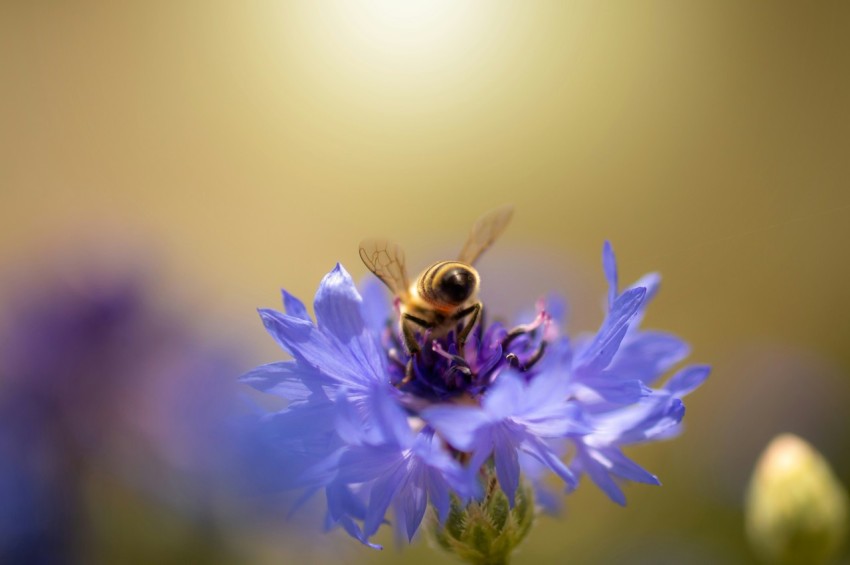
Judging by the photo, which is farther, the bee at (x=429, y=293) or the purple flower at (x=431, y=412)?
the bee at (x=429, y=293)

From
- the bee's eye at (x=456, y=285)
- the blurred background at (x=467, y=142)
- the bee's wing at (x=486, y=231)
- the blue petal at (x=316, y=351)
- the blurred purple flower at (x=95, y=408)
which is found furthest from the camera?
the blurred background at (x=467, y=142)

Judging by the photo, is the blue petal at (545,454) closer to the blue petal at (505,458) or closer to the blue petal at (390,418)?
the blue petal at (505,458)

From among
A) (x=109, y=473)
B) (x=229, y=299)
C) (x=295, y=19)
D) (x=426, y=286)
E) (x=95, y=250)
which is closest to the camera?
(x=426, y=286)

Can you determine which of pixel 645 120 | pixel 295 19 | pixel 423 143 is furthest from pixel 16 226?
pixel 645 120

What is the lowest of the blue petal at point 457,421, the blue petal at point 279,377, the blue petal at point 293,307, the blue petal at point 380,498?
the blue petal at point 380,498

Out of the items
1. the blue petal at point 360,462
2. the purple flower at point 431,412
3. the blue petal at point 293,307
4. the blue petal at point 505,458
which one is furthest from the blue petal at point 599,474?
the blue petal at point 293,307

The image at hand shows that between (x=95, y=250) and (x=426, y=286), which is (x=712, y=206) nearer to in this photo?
(x=95, y=250)
